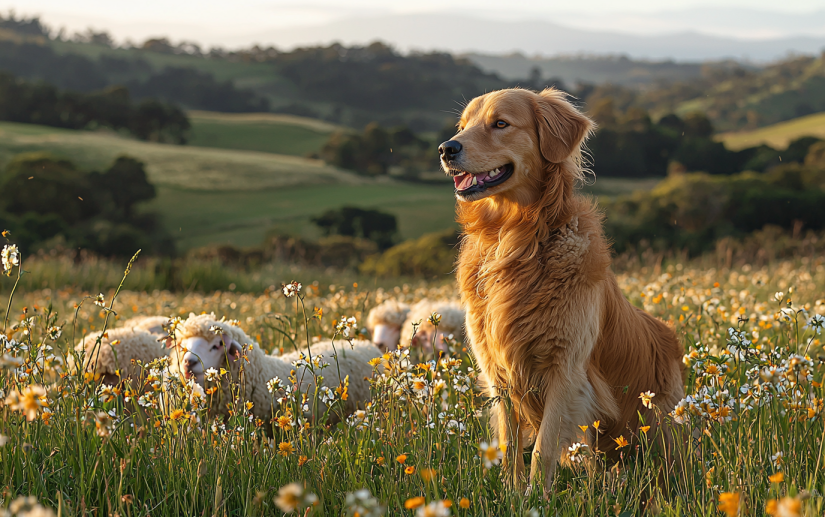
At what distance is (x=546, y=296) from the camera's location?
3.89 m

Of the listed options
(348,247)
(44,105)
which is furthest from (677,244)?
A: (44,105)

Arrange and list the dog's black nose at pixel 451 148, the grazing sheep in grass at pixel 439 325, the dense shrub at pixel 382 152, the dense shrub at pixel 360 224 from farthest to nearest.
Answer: the dense shrub at pixel 382 152 < the dense shrub at pixel 360 224 < the grazing sheep in grass at pixel 439 325 < the dog's black nose at pixel 451 148

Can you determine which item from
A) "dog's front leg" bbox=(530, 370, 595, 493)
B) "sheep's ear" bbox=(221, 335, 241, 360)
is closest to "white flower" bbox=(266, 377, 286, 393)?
"dog's front leg" bbox=(530, 370, 595, 493)

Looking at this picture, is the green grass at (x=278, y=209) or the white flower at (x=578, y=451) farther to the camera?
the green grass at (x=278, y=209)

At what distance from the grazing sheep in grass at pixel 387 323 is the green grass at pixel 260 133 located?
196 ft

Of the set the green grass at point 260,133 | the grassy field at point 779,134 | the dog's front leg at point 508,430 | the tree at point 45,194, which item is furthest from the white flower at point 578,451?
the green grass at point 260,133

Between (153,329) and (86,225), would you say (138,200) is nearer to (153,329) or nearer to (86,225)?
(86,225)

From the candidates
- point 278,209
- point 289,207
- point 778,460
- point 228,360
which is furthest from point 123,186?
point 778,460

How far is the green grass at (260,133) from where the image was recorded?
6719cm

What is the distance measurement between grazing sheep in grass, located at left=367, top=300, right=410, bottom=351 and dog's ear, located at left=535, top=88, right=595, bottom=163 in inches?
139

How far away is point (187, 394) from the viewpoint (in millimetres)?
3264

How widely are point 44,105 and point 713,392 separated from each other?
73.8 metres

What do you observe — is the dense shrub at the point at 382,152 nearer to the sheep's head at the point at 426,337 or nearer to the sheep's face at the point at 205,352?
the sheep's head at the point at 426,337

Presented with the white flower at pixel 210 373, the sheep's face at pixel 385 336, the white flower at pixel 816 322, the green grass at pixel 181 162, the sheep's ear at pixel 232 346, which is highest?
the white flower at pixel 816 322
